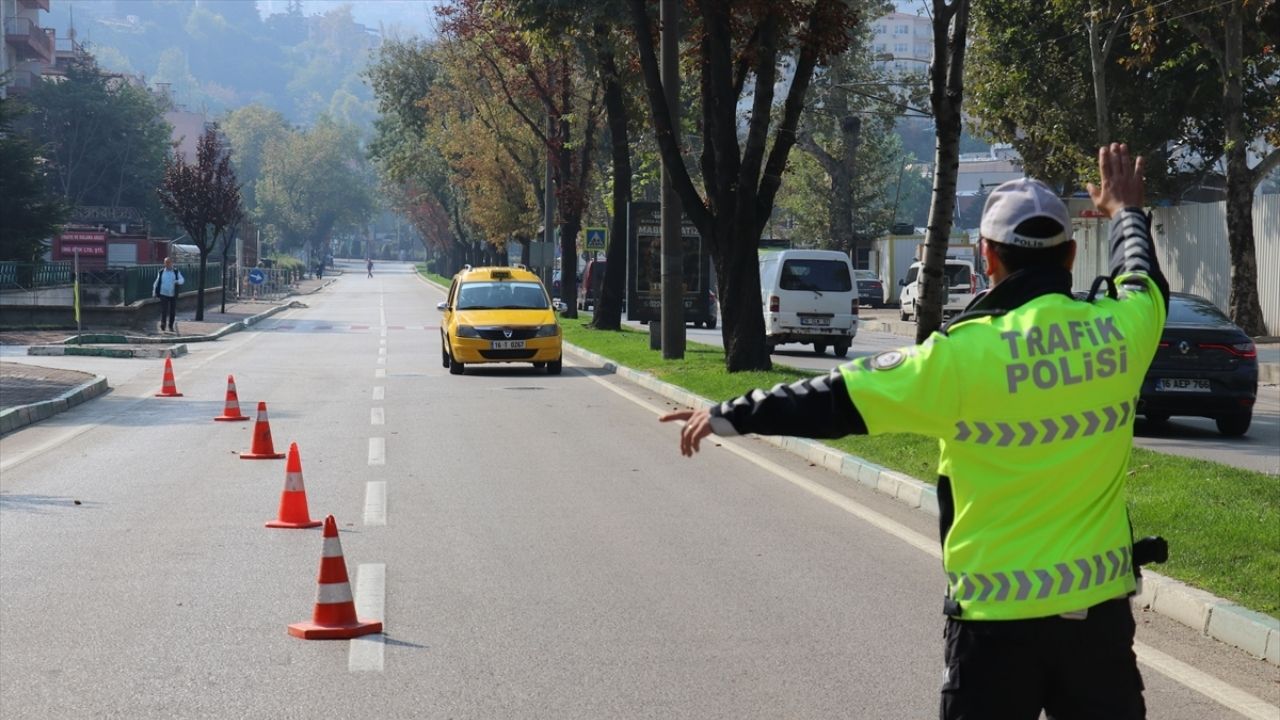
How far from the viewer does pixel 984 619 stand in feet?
11.8

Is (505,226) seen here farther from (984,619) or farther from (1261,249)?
(984,619)

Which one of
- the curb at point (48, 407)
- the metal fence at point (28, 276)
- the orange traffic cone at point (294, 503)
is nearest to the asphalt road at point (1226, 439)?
the orange traffic cone at point (294, 503)

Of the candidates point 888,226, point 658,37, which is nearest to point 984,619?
point 658,37

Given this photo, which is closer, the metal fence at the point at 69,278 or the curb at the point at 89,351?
the curb at the point at 89,351

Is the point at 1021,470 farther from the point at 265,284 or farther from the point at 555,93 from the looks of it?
the point at 265,284

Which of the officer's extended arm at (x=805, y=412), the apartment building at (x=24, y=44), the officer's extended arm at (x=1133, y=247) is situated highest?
the apartment building at (x=24, y=44)

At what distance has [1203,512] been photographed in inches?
389

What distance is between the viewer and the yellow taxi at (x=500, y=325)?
25234 millimetres

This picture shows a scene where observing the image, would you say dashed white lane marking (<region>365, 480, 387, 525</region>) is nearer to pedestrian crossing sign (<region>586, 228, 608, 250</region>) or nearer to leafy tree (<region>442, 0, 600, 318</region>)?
leafy tree (<region>442, 0, 600, 318</region>)

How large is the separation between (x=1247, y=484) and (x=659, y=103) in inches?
532

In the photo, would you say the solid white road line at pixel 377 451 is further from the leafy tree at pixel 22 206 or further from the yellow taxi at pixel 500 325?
the leafy tree at pixel 22 206

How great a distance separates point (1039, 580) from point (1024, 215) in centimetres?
82

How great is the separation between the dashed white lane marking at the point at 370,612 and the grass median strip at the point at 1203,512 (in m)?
3.94

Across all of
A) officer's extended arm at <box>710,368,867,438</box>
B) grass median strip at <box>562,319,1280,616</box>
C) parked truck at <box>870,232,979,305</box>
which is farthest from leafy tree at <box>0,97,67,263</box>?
officer's extended arm at <box>710,368,867,438</box>
